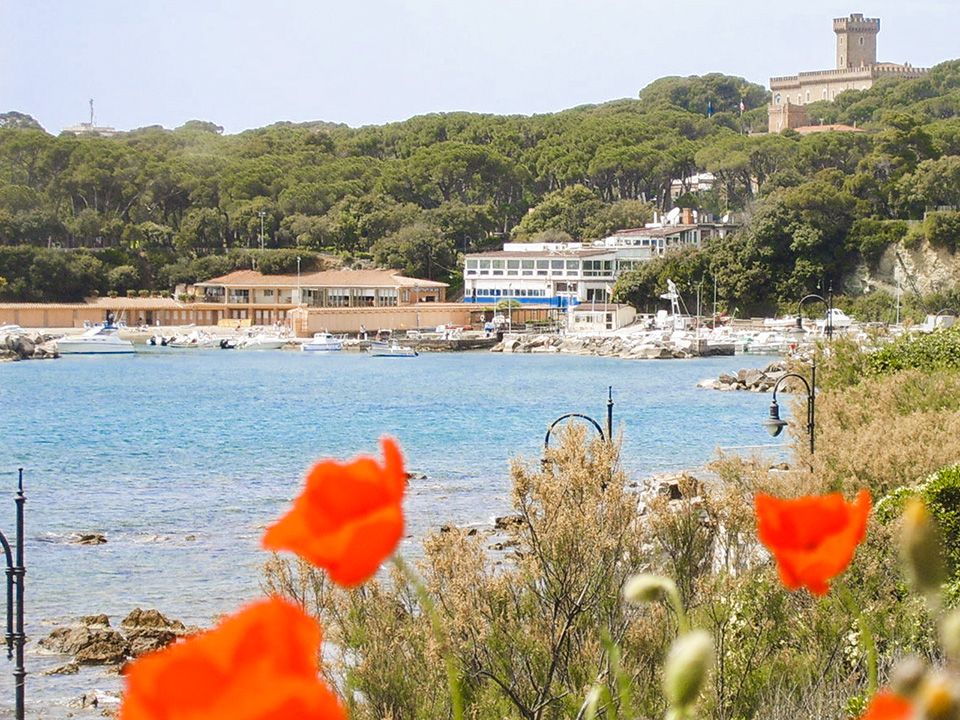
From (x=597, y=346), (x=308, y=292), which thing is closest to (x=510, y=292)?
(x=597, y=346)

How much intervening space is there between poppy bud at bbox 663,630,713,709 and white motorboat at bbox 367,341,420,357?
2522 inches

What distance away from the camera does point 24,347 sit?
6294 cm

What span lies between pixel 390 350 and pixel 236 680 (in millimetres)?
65118

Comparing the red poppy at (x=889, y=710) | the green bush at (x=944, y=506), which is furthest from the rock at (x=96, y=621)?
the red poppy at (x=889, y=710)

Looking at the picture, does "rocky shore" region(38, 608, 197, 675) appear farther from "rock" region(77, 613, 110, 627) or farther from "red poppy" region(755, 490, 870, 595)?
"red poppy" region(755, 490, 870, 595)

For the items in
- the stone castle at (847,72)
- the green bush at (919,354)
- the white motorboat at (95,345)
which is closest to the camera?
the green bush at (919,354)

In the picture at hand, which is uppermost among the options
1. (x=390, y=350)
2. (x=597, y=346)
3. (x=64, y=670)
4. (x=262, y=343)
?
(x=262, y=343)

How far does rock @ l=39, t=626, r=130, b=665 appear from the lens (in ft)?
37.2

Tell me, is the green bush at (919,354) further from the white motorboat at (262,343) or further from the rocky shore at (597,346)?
the white motorboat at (262,343)

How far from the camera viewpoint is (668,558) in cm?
732

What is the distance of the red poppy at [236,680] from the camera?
3.03 ft

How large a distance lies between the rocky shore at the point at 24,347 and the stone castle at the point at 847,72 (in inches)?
3119

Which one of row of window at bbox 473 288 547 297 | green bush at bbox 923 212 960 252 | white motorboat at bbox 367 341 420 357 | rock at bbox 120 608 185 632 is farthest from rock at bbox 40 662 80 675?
row of window at bbox 473 288 547 297

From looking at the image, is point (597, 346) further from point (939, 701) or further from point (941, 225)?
point (939, 701)
